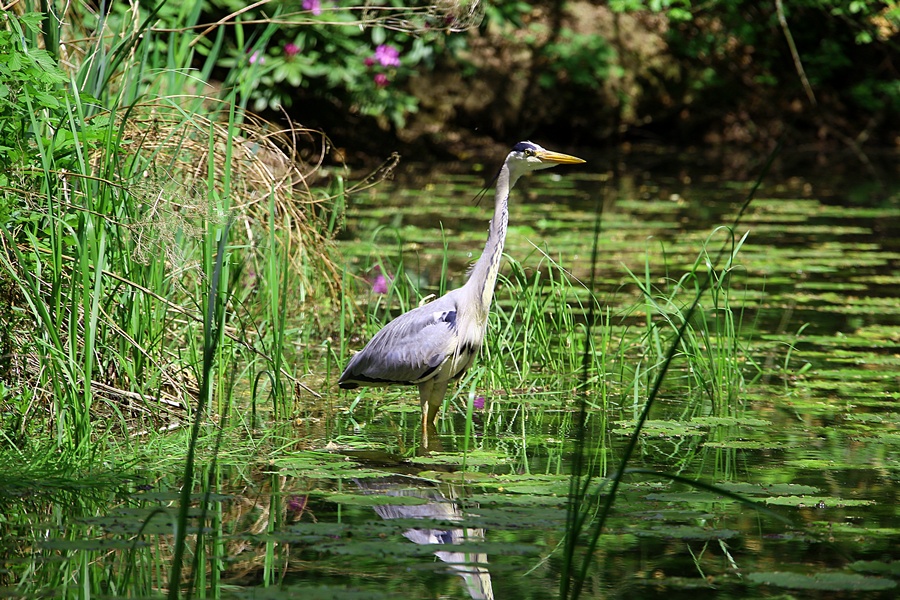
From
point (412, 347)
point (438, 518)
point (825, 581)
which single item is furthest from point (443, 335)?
point (825, 581)

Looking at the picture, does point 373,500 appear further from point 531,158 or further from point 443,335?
point 531,158

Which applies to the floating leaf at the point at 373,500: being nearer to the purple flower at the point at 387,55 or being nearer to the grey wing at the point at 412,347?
the grey wing at the point at 412,347

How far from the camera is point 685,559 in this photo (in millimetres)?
3529

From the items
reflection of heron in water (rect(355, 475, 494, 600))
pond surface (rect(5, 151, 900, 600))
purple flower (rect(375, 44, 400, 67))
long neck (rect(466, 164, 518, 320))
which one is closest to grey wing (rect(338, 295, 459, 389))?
long neck (rect(466, 164, 518, 320))

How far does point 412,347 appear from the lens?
16.0 ft

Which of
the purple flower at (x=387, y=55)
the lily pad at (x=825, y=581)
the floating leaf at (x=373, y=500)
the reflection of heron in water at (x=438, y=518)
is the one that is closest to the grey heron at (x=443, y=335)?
the reflection of heron in water at (x=438, y=518)

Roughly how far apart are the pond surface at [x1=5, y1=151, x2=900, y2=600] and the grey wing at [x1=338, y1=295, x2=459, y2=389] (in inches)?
10.5

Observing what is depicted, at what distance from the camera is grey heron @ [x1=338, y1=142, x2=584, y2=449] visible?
486 centimetres

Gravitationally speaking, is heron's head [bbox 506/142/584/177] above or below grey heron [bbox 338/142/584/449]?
above

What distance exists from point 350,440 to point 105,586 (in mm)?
1734

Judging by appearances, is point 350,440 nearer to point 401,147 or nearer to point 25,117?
point 25,117

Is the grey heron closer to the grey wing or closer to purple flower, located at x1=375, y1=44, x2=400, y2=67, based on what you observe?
the grey wing

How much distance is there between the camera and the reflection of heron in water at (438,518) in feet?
10.9

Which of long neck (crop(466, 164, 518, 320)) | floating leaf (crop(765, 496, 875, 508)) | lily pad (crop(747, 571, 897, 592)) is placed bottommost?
lily pad (crop(747, 571, 897, 592))
